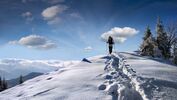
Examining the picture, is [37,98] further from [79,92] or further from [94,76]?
[94,76]

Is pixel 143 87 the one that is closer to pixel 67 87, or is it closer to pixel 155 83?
pixel 155 83

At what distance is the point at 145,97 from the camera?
30.3ft

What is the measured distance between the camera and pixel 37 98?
10766mm

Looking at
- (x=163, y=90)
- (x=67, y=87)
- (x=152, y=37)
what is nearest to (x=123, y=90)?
(x=163, y=90)

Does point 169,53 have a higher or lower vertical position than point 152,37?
lower

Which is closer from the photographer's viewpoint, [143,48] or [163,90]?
[163,90]

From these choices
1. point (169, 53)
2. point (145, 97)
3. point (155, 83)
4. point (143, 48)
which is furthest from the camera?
point (169, 53)

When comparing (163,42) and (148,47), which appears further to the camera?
Result: (163,42)

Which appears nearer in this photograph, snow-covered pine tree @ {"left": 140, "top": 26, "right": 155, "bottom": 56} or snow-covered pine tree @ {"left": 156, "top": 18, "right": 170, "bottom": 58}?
snow-covered pine tree @ {"left": 140, "top": 26, "right": 155, "bottom": 56}

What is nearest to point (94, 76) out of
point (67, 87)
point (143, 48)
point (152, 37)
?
point (67, 87)

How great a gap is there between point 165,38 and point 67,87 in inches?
2011

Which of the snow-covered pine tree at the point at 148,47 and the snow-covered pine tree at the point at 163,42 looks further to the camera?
the snow-covered pine tree at the point at 163,42

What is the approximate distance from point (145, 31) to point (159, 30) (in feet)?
11.5

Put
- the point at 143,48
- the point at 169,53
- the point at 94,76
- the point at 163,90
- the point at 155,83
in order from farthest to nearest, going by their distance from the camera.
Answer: the point at 169,53 < the point at 143,48 < the point at 94,76 < the point at 155,83 < the point at 163,90
